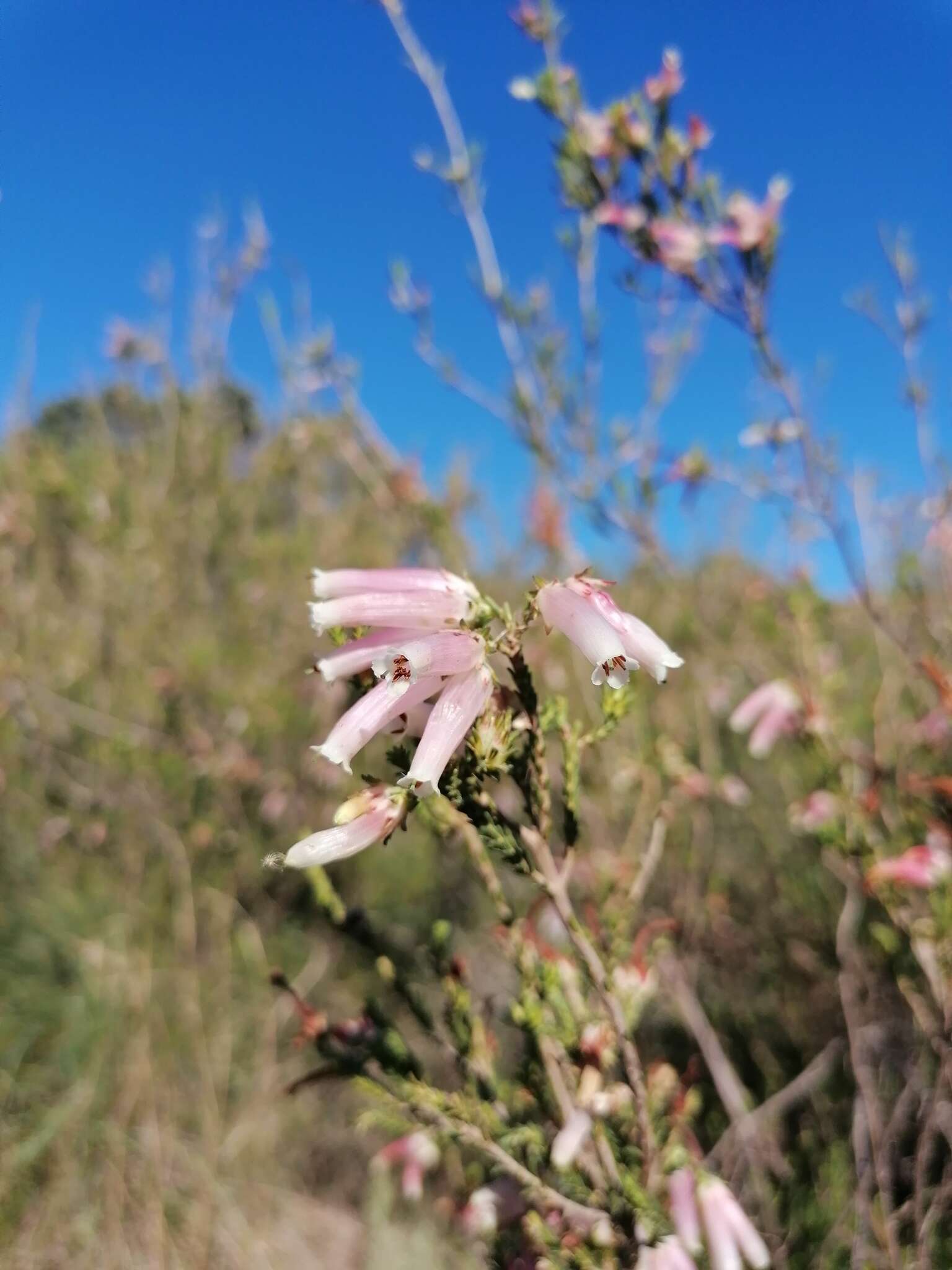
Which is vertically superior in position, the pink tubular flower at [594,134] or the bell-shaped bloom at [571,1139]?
the pink tubular flower at [594,134]

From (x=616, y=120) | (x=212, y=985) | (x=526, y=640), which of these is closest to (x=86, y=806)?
(x=212, y=985)

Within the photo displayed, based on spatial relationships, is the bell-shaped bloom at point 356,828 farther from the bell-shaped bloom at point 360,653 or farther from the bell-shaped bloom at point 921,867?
the bell-shaped bloom at point 921,867

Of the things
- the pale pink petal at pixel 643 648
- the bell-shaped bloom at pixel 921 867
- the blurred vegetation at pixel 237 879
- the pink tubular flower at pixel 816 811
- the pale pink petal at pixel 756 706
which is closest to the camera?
the pale pink petal at pixel 643 648

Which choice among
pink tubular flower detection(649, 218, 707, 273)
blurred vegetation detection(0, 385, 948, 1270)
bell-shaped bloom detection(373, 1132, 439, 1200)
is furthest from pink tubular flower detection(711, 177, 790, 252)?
bell-shaped bloom detection(373, 1132, 439, 1200)

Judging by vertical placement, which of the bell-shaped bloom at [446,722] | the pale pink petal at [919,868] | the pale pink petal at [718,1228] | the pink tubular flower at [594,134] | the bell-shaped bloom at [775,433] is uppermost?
the pink tubular flower at [594,134]

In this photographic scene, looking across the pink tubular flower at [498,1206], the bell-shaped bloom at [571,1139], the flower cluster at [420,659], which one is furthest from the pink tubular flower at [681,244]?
the pink tubular flower at [498,1206]

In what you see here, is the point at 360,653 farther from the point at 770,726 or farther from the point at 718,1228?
the point at 770,726

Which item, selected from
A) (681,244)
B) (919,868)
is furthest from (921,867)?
(681,244)

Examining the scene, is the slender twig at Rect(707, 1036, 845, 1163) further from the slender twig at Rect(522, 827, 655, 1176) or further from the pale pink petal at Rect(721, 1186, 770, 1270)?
the slender twig at Rect(522, 827, 655, 1176)
